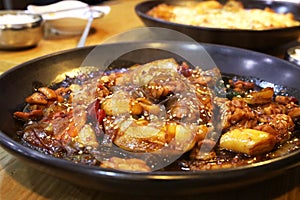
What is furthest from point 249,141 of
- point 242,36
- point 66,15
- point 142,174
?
point 66,15

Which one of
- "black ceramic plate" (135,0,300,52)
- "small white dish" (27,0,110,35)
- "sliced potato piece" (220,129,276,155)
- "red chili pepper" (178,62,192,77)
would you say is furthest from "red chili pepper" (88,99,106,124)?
"small white dish" (27,0,110,35)

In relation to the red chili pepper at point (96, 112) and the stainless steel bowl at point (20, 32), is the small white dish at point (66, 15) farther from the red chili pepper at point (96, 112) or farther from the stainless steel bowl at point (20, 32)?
the red chili pepper at point (96, 112)

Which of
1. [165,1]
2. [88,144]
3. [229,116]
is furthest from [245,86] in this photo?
[165,1]

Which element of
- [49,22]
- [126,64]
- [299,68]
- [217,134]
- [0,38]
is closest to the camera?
[217,134]

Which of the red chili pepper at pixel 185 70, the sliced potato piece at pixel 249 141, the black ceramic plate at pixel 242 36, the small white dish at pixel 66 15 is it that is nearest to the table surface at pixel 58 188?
the sliced potato piece at pixel 249 141

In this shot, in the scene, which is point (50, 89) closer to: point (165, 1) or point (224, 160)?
point (224, 160)

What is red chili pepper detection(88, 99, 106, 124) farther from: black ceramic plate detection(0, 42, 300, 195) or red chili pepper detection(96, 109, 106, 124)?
black ceramic plate detection(0, 42, 300, 195)
